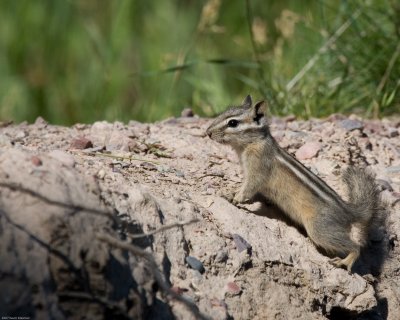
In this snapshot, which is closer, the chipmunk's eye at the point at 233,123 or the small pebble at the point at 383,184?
the chipmunk's eye at the point at 233,123

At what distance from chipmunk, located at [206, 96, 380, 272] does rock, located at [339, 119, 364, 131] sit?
2.93 ft

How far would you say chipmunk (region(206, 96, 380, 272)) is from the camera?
4977mm

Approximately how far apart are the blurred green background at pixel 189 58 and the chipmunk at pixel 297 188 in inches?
47.4

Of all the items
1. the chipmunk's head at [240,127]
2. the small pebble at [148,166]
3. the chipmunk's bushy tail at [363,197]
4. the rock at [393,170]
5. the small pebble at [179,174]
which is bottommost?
the chipmunk's bushy tail at [363,197]

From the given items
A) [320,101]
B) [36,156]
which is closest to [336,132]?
[320,101]

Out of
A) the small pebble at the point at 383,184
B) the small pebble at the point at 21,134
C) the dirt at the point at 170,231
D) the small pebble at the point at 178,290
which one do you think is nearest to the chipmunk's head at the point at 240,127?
the dirt at the point at 170,231

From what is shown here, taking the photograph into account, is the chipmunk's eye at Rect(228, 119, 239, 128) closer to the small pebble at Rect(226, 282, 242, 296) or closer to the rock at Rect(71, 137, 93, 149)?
the rock at Rect(71, 137, 93, 149)

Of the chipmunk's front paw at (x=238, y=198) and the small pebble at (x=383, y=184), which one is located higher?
the small pebble at (x=383, y=184)

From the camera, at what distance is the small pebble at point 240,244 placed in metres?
4.57

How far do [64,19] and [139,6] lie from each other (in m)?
0.91

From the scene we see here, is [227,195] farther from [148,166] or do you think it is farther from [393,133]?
[393,133]

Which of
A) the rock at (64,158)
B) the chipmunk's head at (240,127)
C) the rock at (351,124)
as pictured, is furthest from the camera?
the rock at (351,124)

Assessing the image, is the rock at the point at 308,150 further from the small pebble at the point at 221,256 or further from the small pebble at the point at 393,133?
the small pebble at the point at 221,256

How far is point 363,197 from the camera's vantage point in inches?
203
